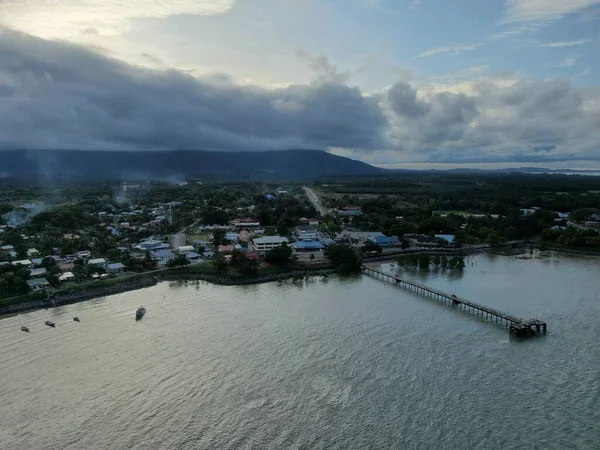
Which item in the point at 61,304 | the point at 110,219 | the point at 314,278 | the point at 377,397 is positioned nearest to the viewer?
the point at 377,397

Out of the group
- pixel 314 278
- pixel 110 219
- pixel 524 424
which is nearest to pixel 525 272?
pixel 314 278

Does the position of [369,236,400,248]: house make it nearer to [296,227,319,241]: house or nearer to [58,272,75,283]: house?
[296,227,319,241]: house

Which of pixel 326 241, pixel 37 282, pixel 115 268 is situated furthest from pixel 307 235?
pixel 37 282

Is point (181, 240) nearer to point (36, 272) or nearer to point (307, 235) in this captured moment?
point (307, 235)

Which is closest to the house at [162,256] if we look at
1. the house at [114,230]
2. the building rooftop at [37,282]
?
the building rooftop at [37,282]

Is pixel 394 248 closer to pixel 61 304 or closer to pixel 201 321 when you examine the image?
pixel 201 321

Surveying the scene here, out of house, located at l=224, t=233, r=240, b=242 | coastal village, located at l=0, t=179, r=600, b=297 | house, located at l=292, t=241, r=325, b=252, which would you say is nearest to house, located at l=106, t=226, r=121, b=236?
coastal village, located at l=0, t=179, r=600, b=297
